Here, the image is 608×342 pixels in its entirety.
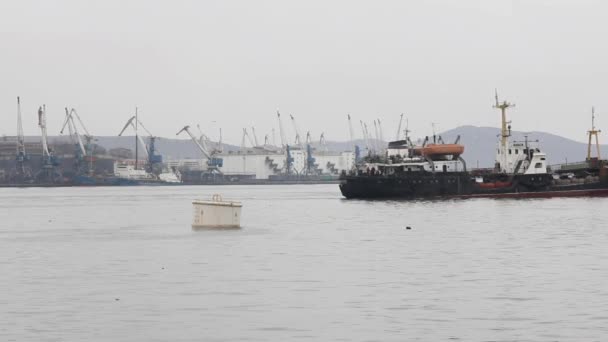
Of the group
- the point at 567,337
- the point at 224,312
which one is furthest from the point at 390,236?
the point at 567,337

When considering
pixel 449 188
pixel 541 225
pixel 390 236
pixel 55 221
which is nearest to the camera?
pixel 390 236

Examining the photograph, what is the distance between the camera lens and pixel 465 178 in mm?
132125

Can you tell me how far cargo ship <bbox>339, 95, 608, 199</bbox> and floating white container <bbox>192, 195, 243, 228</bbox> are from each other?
55401mm

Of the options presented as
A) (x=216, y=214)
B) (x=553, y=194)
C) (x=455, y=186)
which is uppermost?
(x=455, y=186)

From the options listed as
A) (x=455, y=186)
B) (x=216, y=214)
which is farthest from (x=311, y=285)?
(x=455, y=186)

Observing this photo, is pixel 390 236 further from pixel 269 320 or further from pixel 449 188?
pixel 449 188

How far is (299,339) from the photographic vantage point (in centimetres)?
2628

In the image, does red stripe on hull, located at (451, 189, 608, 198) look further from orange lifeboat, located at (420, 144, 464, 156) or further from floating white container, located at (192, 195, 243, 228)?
floating white container, located at (192, 195, 243, 228)

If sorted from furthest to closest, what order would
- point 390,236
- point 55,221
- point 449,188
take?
1. point 449,188
2. point 55,221
3. point 390,236

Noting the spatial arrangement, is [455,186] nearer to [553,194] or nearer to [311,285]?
[553,194]

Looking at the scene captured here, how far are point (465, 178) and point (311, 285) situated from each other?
316 feet

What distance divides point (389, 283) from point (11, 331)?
49.5 feet

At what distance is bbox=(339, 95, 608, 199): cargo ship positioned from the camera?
130 meters

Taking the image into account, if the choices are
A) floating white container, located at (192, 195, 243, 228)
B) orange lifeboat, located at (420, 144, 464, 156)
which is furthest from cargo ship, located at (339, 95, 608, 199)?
floating white container, located at (192, 195, 243, 228)
